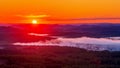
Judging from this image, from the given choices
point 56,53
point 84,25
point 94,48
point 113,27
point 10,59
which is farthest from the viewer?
point 84,25

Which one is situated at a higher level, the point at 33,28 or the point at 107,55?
the point at 107,55

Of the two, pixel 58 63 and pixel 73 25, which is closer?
pixel 58 63

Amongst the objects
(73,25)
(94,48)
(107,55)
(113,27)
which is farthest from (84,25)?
(107,55)

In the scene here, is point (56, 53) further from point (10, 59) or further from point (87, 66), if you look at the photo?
point (87, 66)

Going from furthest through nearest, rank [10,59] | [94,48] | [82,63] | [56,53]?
[94,48] → [56,53] → [10,59] → [82,63]

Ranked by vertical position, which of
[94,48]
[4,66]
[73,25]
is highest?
[4,66]

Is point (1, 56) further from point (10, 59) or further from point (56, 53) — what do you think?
point (56, 53)
